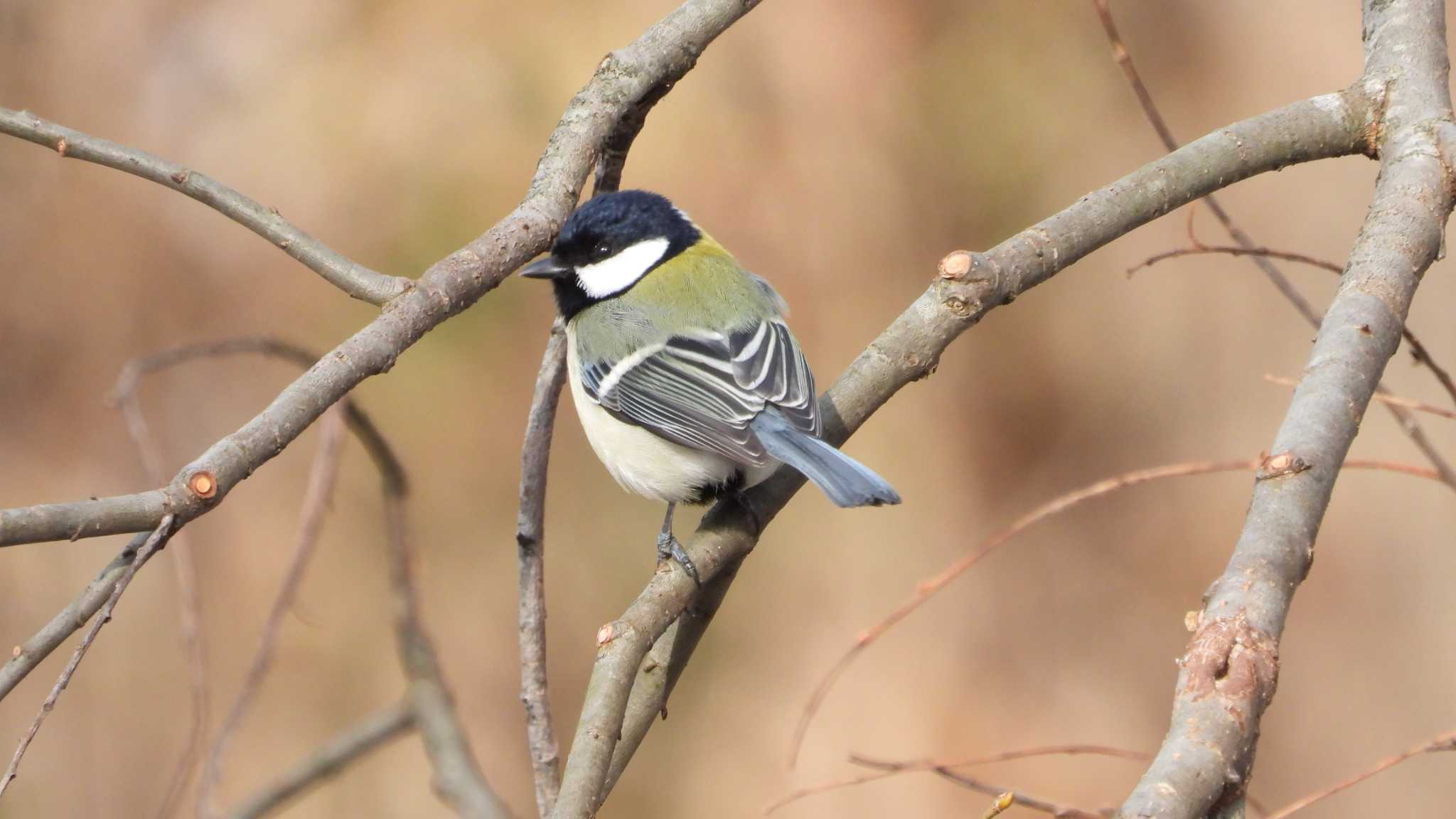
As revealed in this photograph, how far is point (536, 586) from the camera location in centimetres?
235

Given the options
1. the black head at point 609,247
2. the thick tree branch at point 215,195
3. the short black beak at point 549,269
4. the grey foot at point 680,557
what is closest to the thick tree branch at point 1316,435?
the grey foot at point 680,557

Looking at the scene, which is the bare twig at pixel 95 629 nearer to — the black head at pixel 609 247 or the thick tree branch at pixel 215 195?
the thick tree branch at pixel 215 195

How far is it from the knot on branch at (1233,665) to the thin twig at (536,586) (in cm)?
137

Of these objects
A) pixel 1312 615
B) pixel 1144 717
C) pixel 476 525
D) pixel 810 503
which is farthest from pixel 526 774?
pixel 1312 615

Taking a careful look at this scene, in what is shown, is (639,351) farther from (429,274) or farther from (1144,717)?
(1144,717)

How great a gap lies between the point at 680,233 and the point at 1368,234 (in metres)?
1.56

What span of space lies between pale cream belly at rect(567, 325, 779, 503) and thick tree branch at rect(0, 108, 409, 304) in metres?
0.90

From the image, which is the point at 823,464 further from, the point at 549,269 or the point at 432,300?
the point at 549,269

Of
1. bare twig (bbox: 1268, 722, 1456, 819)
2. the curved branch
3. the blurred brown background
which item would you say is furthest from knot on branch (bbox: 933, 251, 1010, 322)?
the blurred brown background

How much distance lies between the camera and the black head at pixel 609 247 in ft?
8.61

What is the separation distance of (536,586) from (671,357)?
598 millimetres

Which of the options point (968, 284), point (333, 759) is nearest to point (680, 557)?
point (968, 284)

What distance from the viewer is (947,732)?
13.3 feet

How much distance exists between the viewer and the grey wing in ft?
7.62
